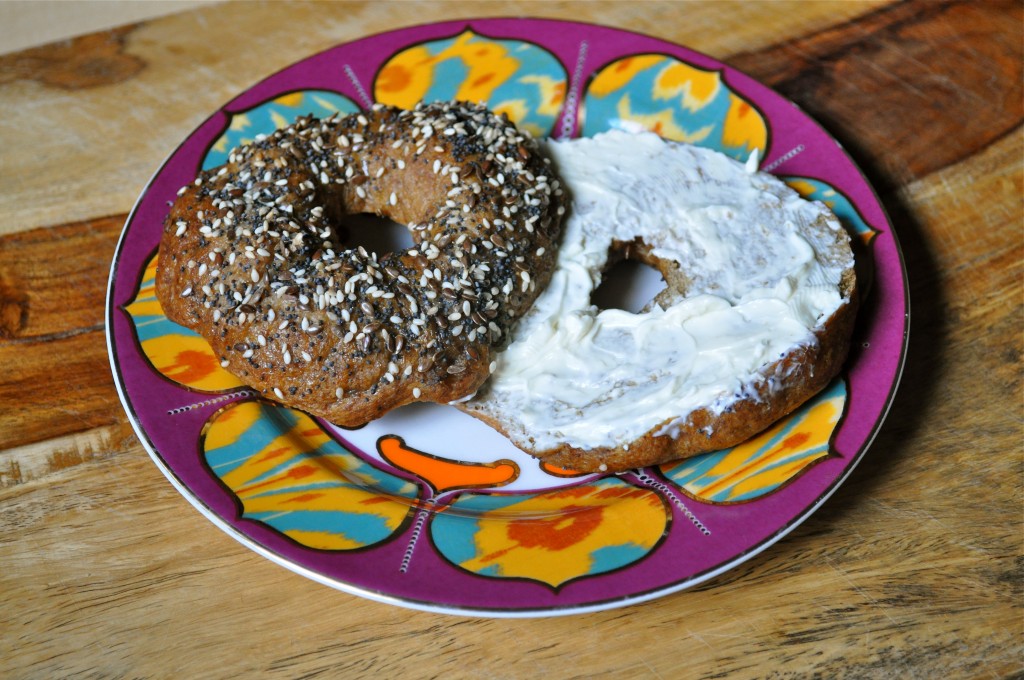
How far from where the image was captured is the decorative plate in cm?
189

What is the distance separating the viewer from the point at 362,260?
7.13ft

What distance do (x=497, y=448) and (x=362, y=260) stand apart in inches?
22.2

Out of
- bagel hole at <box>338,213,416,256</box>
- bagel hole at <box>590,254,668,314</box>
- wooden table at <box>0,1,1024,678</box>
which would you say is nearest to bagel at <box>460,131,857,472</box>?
bagel hole at <box>590,254,668,314</box>

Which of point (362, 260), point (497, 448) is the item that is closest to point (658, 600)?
point (497, 448)

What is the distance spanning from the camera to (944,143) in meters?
2.91

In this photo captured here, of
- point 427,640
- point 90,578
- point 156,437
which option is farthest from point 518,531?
point 90,578

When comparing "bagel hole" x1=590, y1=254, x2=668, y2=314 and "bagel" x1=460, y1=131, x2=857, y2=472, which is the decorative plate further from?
"bagel hole" x1=590, y1=254, x2=668, y2=314

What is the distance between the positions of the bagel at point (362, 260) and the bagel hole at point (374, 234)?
15 centimetres

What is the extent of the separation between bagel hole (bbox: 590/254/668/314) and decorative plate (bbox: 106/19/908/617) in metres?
0.50

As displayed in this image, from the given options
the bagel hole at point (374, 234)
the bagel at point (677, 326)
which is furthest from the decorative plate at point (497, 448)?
the bagel hole at point (374, 234)

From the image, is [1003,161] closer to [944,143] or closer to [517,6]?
[944,143]

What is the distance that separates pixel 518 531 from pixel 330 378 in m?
0.54

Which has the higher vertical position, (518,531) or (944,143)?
(944,143)

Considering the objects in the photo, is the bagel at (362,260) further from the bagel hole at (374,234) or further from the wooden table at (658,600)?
the wooden table at (658,600)
